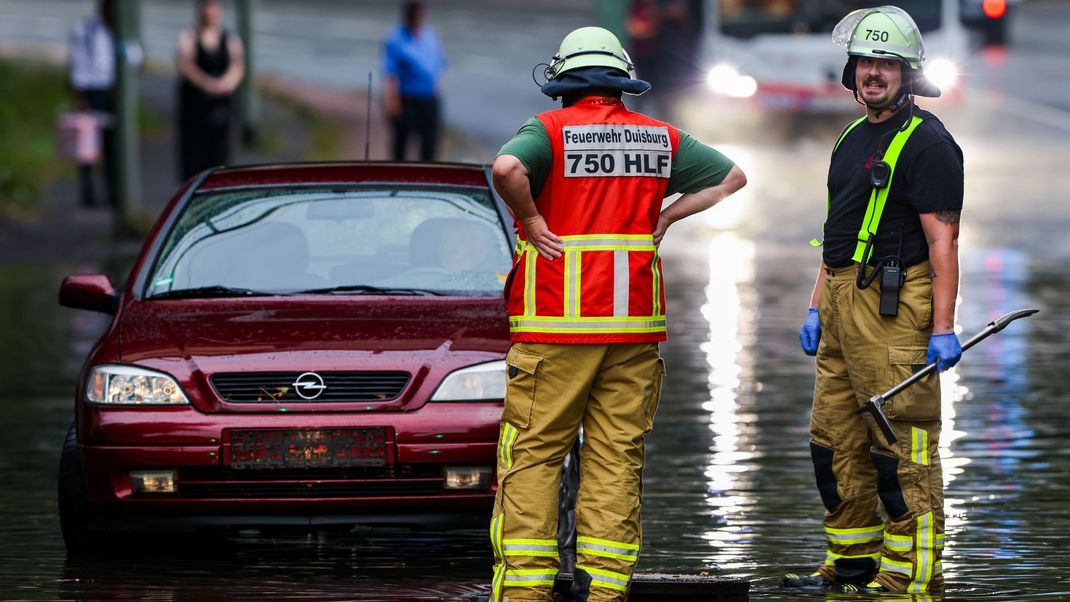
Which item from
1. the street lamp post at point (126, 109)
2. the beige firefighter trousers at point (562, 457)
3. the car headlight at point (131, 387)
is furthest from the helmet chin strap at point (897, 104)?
the street lamp post at point (126, 109)

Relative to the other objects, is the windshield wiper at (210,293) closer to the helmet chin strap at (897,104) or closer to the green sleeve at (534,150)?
the green sleeve at (534,150)

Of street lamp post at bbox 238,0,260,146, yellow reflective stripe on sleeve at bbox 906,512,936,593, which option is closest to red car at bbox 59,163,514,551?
yellow reflective stripe on sleeve at bbox 906,512,936,593

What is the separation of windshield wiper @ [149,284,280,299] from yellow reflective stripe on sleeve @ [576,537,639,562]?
7.34 ft

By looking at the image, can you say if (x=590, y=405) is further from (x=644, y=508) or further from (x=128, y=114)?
(x=128, y=114)

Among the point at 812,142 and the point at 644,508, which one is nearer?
the point at 644,508


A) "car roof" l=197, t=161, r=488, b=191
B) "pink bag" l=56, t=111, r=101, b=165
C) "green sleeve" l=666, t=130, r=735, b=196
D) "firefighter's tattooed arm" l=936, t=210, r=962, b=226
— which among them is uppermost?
"pink bag" l=56, t=111, r=101, b=165

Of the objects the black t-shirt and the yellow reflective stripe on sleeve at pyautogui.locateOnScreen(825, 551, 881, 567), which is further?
the yellow reflective stripe on sleeve at pyautogui.locateOnScreen(825, 551, 881, 567)

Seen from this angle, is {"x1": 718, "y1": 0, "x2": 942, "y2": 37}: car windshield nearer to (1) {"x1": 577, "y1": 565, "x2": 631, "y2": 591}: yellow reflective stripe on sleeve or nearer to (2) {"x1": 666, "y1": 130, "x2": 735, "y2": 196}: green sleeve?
(2) {"x1": 666, "y1": 130, "x2": 735, "y2": 196}: green sleeve

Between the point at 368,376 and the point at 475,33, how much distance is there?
110ft

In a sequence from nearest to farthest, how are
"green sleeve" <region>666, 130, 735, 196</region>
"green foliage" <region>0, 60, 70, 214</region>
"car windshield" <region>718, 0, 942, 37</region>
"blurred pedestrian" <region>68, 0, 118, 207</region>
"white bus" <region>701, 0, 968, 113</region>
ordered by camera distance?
1. "green sleeve" <region>666, 130, 735, 196</region>
2. "blurred pedestrian" <region>68, 0, 118, 207</region>
3. "green foliage" <region>0, 60, 70, 214</region>
4. "white bus" <region>701, 0, 968, 113</region>
5. "car windshield" <region>718, 0, 942, 37</region>

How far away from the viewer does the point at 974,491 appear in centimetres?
845

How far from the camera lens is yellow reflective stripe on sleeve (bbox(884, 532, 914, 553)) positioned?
6.64 metres

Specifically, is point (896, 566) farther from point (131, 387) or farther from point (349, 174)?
point (349, 174)

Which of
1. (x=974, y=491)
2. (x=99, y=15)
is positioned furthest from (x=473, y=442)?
(x=99, y=15)
